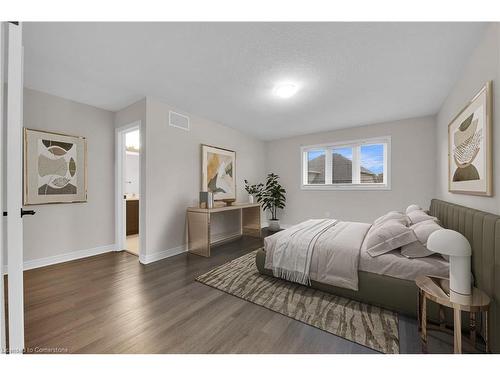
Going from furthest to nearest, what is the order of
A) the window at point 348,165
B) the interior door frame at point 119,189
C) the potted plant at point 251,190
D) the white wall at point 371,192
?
the potted plant at point 251,190
the window at point 348,165
the white wall at point 371,192
the interior door frame at point 119,189

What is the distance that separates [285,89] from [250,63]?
27.0 inches

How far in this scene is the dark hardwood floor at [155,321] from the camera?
1425mm

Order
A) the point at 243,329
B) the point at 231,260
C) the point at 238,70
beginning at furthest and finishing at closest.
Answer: the point at 231,260, the point at 238,70, the point at 243,329

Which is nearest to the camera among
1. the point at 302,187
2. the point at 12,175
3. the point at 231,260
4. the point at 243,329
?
the point at 12,175

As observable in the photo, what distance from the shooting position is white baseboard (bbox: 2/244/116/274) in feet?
8.97

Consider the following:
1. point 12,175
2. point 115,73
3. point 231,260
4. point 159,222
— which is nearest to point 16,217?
point 12,175

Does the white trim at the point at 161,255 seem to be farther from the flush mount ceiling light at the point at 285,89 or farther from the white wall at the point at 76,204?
the flush mount ceiling light at the point at 285,89

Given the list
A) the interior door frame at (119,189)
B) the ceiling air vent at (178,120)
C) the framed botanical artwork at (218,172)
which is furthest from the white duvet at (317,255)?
the interior door frame at (119,189)

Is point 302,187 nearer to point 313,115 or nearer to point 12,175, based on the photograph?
point 313,115

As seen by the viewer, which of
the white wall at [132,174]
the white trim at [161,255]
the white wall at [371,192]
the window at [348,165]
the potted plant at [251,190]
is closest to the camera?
the white trim at [161,255]

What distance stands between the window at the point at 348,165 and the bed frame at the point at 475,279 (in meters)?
2.12

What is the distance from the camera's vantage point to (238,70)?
2.28 m

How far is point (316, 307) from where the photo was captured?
190 centimetres

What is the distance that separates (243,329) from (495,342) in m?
1.57
